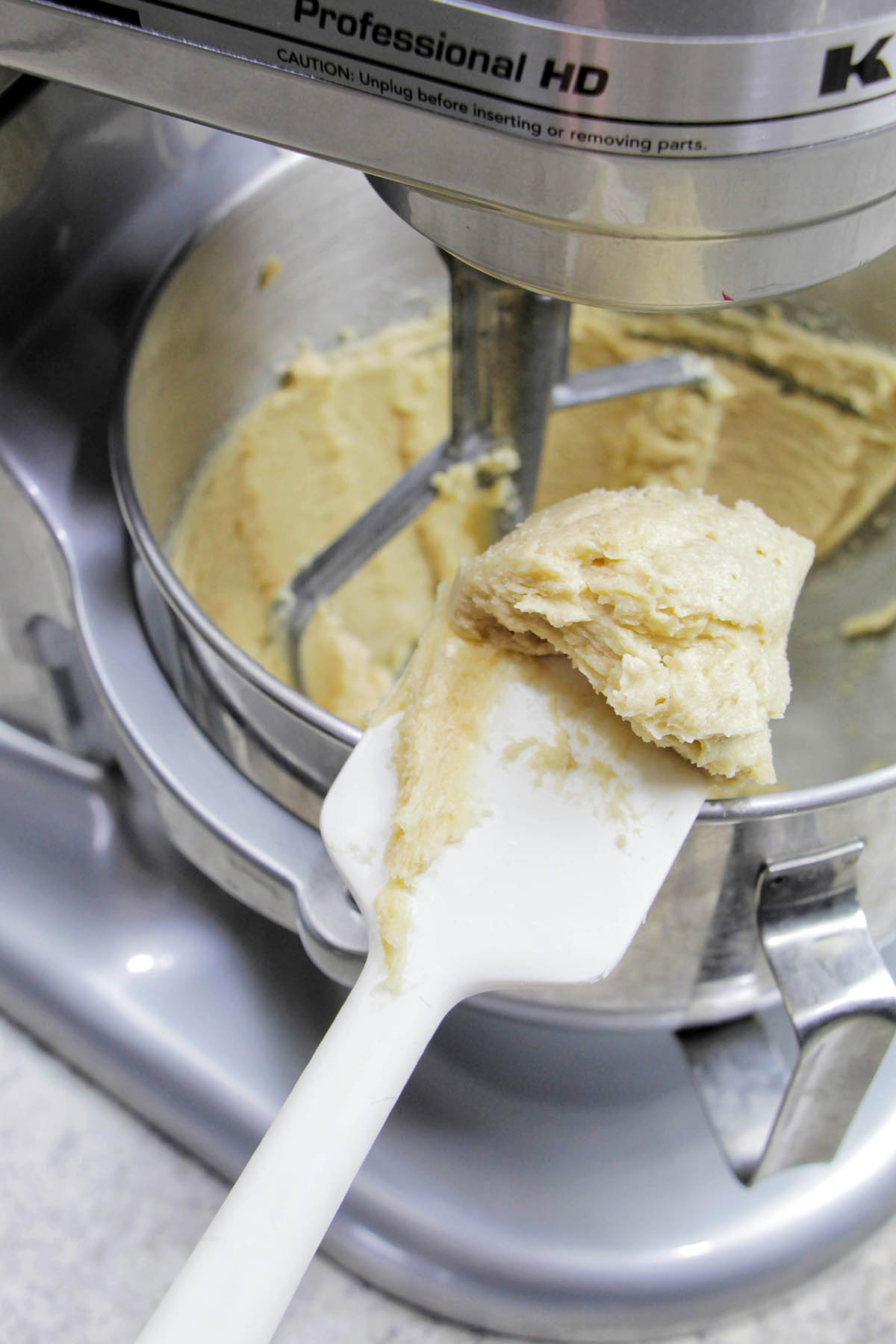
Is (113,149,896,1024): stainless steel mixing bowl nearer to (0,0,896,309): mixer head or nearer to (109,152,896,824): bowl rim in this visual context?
(109,152,896,824): bowl rim

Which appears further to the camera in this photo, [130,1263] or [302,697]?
[130,1263]

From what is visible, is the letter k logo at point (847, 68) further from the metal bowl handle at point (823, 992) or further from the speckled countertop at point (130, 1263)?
the speckled countertop at point (130, 1263)

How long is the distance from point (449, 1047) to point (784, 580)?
266 mm

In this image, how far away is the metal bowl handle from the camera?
0.38m

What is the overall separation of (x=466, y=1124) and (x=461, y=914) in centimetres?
20

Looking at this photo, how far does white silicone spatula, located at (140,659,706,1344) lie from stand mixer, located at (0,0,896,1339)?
36 mm

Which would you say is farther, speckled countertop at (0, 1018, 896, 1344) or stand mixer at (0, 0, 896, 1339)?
speckled countertop at (0, 1018, 896, 1344)

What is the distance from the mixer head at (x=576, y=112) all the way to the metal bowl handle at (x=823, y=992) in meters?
0.20

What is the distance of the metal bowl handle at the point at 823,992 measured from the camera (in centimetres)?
38

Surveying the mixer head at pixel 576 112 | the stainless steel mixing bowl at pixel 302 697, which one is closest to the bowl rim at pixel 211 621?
the stainless steel mixing bowl at pixel 302 697

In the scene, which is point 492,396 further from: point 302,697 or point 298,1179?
point 298,1179

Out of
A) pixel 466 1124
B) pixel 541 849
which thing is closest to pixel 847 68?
pixel 541 849

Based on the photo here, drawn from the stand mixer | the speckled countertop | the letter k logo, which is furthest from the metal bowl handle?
the letter k logo

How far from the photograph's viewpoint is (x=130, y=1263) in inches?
20.1
